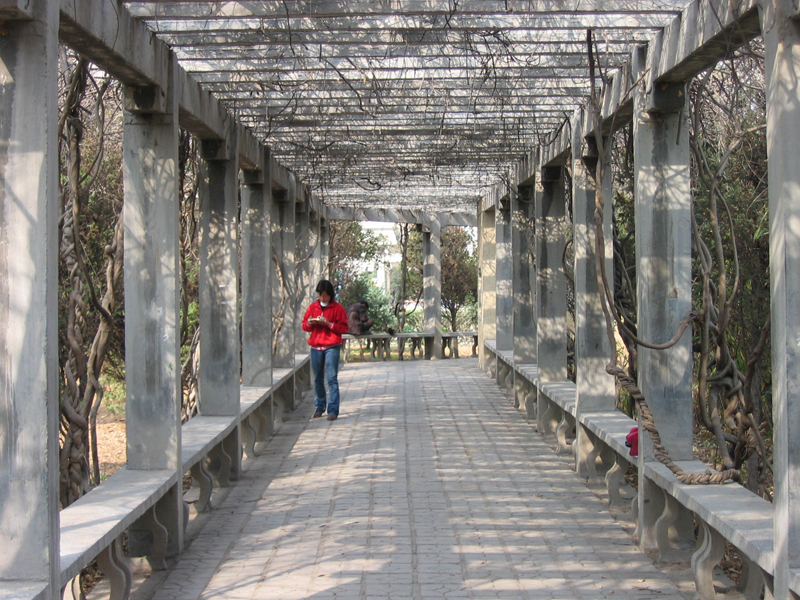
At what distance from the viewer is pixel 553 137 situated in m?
8.75

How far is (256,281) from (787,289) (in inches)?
275

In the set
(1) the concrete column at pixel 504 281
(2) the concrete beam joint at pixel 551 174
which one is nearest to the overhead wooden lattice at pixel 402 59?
(2) the concrete beam joint at pixel 551 174

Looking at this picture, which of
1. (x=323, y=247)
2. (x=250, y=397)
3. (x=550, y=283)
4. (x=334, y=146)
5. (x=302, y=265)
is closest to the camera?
(x=250, y=397)

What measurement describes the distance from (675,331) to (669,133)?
1.27m

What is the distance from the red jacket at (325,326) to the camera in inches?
410

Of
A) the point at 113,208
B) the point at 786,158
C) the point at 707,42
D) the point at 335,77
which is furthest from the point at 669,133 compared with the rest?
the point at 113,208

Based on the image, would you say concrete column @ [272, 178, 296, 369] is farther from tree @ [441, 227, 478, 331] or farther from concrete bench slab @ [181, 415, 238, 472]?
tree @ [441, 227, 478, 331]

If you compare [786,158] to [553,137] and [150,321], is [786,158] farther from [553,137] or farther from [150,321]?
[553,137]

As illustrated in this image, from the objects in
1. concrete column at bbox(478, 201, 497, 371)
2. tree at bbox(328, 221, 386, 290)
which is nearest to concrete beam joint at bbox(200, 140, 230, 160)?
concrete column at bbox(478, 201, 497, 371)

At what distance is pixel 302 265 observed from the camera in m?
15.1

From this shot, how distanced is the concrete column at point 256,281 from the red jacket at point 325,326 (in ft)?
2.68

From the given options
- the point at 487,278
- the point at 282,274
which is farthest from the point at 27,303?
the point at 487,278

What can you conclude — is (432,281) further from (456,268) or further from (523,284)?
(523,284)

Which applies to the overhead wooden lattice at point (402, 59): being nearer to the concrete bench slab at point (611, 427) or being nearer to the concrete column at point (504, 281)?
the concrete bench slab at point (611, 427)
